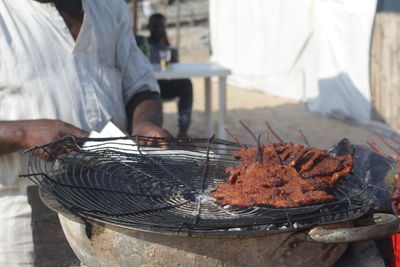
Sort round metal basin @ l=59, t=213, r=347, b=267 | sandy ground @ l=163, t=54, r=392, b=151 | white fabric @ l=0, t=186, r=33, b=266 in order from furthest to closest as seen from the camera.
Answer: sandy ground @ l=163, t=54, r=392, b=151 < white fabric @ l=0, t=186, r=33, b=266 < round metal basin @ l=59, t=213, r=347, b=267

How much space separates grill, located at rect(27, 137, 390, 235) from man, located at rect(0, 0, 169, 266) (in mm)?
146

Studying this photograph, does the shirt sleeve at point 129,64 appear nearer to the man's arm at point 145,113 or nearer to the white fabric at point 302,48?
the man's arm at point 145,113

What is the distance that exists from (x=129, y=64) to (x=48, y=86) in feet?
1.87

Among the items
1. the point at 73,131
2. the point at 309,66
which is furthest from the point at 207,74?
the point at 73,131

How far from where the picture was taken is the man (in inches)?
101

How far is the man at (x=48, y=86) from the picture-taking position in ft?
8.41

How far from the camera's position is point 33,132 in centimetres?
246

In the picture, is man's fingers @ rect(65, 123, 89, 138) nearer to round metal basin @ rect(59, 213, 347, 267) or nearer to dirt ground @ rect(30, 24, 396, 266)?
round metal basin @ rect(59, 213, 347, 267)

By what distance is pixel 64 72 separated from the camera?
106 inches

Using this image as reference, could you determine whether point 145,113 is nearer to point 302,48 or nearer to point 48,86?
point 48,86

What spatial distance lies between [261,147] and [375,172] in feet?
2.37

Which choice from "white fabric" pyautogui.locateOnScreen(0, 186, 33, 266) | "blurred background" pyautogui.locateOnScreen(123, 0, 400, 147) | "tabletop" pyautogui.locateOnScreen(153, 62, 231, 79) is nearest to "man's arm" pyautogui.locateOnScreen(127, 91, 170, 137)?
"white fabric" pyautogui.locateOnScreen(0, 186, 33, 266)

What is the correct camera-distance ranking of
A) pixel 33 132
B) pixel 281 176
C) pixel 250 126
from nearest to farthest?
pixel 281 176 → pixel 33 132 → pixel 250 126

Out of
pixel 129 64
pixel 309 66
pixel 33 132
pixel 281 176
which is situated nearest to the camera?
pixel 281 176
